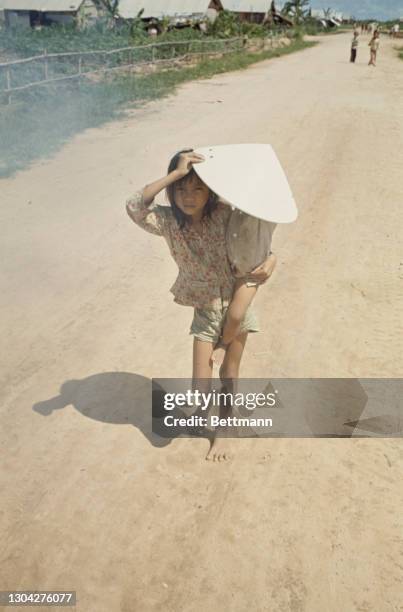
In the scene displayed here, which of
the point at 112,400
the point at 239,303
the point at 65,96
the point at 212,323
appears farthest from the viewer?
the point at 65,96

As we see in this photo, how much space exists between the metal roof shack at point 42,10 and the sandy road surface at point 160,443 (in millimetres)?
26080

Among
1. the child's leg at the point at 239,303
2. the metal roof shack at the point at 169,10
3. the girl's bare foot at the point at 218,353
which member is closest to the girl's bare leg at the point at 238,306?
the child's leg at the point at 239,303

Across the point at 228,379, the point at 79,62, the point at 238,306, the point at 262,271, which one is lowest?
the point at 228,379

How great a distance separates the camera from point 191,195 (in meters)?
2.58

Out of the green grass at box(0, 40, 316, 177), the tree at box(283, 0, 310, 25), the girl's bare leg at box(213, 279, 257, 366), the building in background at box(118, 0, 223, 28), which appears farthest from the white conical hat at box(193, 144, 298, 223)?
the tree at box(283, 0, 310, 25)

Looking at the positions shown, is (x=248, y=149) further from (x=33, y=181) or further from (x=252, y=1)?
(x=252, y=1)

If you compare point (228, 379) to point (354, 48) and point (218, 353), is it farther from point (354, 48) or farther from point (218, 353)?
point (354, 48)

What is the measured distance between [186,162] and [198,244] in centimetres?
40

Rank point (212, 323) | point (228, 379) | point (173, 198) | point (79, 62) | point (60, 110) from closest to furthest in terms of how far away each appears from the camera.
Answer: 1. point (173, 198)
2. point (212, 323)
3. point (228, 379)
4. point (60, 110)
5. point (79, 62)

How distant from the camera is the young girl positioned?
258cm

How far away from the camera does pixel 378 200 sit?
723cm

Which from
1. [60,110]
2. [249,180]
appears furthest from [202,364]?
[60,110]

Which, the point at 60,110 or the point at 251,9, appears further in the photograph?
the point at 251,9

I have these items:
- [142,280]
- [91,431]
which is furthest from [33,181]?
[91,431]
